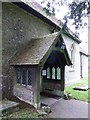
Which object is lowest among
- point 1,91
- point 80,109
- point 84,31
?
point 80,109

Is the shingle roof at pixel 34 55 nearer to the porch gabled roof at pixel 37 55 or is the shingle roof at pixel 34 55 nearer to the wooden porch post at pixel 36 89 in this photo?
the porch gabled roof at pixel 37 55

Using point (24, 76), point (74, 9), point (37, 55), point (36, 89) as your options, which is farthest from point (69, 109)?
point (74, 9)

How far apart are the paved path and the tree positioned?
4057 millimetres

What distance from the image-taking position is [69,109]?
8.45m

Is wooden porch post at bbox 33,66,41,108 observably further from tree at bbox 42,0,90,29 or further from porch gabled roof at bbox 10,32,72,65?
tree at bbox 42,0,90,29

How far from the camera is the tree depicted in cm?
825

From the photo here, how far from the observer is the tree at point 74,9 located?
8250 mm

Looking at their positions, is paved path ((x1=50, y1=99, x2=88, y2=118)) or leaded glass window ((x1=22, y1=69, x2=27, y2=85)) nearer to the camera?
paved path ((x1=50, y1=99, x2=88, y2=118))

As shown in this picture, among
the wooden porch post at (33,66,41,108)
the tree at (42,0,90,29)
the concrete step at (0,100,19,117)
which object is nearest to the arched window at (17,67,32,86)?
the wooden porch post at (33,66,41,108)

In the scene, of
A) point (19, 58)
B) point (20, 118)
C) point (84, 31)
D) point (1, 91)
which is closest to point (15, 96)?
point (1, 91)

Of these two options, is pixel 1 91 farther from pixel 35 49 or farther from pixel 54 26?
pixel 54 26

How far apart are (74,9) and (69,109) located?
187 inches

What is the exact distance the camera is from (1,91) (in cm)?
880

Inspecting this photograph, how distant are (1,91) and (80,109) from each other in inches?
154
